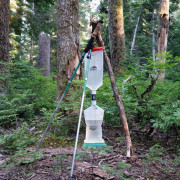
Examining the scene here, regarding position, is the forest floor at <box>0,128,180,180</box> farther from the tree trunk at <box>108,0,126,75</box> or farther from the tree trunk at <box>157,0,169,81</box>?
the tree trunk at <box>157,0,169,81</box>

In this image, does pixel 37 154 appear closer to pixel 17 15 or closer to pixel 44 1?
pixel 44 1

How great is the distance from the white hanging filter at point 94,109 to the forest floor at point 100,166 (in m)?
0.23

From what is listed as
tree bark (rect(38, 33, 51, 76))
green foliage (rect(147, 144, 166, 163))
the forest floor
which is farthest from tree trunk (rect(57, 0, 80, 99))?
tree bark (rect(38, 33, 51, 76))

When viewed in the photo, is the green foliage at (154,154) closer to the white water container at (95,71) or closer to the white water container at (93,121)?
the white water container at (93,121)

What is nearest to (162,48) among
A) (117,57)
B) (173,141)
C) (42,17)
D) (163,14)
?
(163,14)

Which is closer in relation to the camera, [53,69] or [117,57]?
[117,57]

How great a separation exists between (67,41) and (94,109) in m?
2.39

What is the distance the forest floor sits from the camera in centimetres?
→ 224

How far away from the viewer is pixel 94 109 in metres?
2.70

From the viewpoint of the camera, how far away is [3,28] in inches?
249

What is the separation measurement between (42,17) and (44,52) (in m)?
4.67

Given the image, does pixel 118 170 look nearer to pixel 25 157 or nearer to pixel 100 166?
pixel 100 166

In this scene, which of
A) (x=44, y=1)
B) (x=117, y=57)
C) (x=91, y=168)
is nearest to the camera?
(x=91, y=168)

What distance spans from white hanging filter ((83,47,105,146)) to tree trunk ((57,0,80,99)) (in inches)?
67.5
